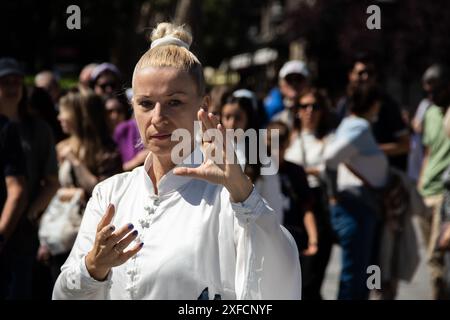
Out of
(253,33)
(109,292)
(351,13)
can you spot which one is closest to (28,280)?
(109,292)

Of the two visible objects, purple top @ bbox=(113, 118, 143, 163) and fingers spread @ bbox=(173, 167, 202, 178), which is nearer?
fingers spread @ bbox=(173, 167, 202, 178)

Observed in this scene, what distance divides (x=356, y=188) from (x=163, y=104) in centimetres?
471

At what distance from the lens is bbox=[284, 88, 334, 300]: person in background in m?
7.18

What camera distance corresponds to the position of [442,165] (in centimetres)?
858

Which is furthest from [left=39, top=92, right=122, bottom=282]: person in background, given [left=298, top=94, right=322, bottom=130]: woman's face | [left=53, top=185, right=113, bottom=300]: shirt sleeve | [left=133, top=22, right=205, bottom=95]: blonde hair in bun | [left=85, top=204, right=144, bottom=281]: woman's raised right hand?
[left=85, top=204, right=144, bottom=281]: woman's raised right hand

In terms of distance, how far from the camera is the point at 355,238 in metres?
7.64

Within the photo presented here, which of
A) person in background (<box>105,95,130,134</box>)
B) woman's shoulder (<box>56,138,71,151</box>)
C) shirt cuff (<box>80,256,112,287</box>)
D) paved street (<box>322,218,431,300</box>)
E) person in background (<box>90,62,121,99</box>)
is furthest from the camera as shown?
paved street (<box>322,218,431,300</box>)

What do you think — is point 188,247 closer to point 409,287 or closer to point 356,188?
point 356,188

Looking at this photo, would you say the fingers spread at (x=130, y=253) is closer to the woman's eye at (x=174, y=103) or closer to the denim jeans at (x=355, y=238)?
the woman's eye at (x=174, y=103)

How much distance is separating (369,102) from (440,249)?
84.0 inches

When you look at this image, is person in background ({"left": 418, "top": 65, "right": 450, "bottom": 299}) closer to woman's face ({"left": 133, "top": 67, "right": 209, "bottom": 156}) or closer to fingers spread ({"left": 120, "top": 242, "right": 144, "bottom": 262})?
woman's face ({"left": 133, "top": 67, "right": 209, "bottom": 156})

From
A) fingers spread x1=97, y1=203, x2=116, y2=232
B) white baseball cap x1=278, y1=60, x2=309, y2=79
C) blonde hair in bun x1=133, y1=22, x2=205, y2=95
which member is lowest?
fingers spread x1=97, y1=203, x2=116, y2=232
